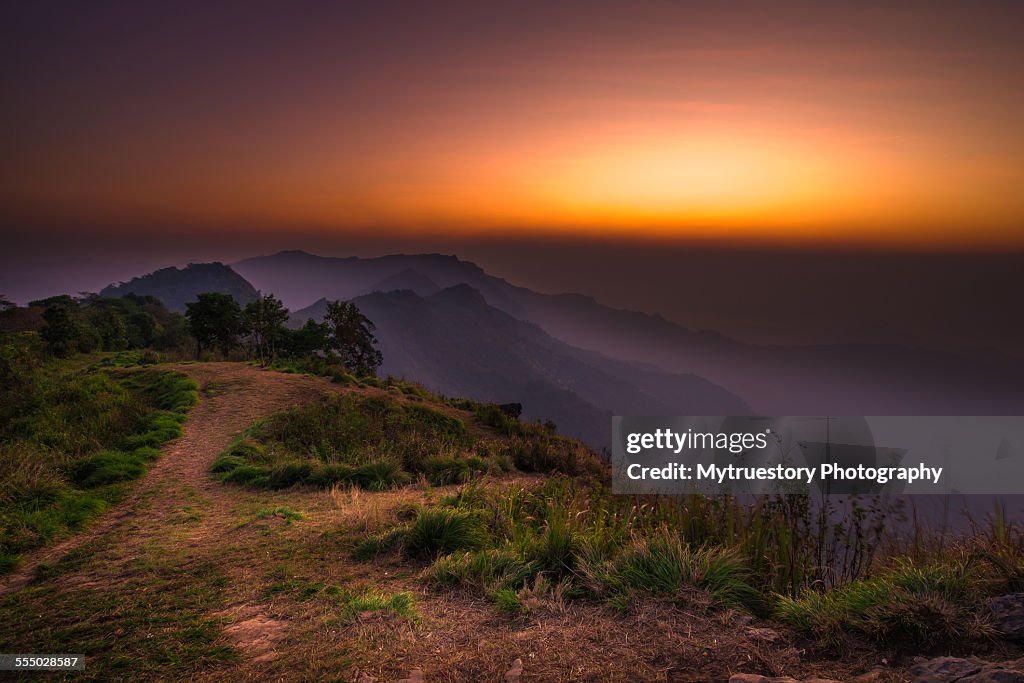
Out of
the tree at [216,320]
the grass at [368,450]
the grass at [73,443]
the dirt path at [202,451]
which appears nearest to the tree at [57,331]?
the tree at [216,320]

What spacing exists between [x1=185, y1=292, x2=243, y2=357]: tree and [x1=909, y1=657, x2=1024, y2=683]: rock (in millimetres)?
38304

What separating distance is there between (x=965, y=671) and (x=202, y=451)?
13.5 metres

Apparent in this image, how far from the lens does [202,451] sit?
12.4 metres

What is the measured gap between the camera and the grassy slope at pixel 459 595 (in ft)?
12.5

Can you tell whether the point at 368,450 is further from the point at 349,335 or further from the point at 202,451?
the point at 349,335

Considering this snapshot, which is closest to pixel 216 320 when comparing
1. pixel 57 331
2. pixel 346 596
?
pixel 57 331

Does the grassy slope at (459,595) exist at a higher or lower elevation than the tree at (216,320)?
lower

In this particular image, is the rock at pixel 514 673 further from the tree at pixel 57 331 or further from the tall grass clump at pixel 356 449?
the tree at pixel 57 331

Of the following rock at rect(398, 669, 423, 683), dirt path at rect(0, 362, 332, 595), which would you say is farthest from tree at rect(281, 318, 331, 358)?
rock at rect(398, 669, 423, 683)

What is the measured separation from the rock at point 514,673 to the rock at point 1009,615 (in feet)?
10.6

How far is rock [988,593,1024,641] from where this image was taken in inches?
141

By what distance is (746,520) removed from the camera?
20.6 ft

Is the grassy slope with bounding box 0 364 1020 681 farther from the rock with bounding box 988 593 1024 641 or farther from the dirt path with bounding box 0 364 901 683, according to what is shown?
the rock with bounding box 988 593 1024 641

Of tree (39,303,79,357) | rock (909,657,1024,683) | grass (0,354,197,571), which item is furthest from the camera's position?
tree (39,303,79,357)
